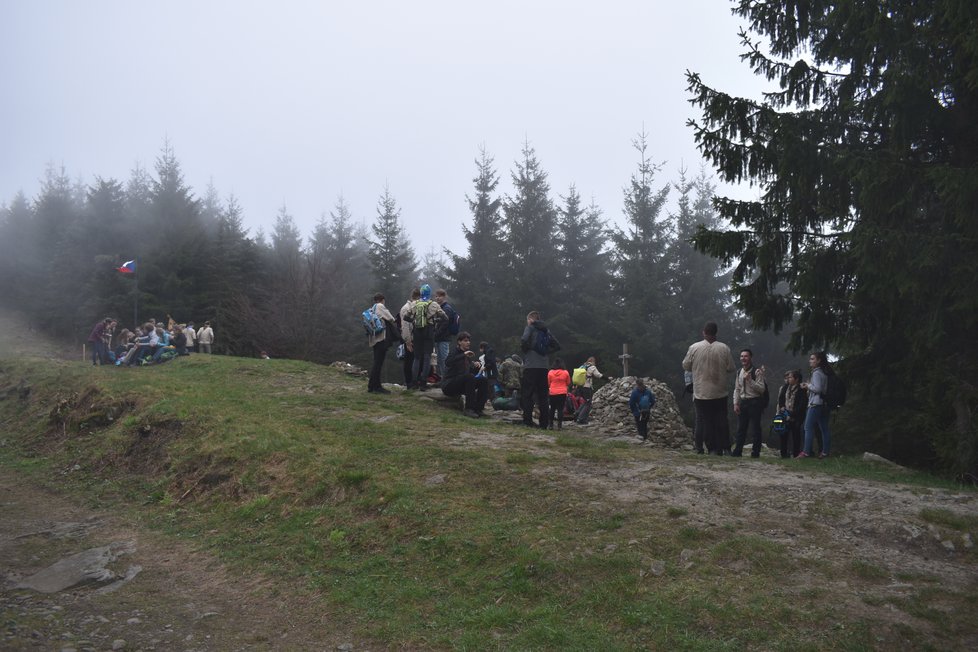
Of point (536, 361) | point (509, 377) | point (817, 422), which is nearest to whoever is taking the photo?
point (817, 422)

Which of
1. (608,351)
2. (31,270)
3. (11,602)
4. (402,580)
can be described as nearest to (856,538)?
(402,580)

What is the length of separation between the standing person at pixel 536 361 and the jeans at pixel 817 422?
436cm

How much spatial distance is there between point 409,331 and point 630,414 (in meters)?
7.81

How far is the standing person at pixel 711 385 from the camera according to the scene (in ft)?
36.8

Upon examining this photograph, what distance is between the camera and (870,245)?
10117 millimetres

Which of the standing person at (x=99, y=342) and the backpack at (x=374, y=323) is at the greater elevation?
the backpack at (x=374, y=323)

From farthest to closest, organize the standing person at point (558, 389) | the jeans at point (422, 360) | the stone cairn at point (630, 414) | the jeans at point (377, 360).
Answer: the stone cairn at point (630, 414) < the standing person at point (558, 389) < the jeans at point (422, 360) < the jeans at point (377, 360)

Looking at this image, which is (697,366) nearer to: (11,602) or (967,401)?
(967,401)

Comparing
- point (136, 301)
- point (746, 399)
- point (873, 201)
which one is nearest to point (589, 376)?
point (746, 399)

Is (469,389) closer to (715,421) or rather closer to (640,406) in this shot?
(715,421)

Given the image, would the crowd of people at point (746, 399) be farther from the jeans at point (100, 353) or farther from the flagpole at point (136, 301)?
the flagpole at point (136, 301)

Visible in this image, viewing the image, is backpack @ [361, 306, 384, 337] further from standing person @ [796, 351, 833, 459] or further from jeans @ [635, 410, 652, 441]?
standing person @ [796, 351, 833, 459]

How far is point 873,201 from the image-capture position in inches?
414

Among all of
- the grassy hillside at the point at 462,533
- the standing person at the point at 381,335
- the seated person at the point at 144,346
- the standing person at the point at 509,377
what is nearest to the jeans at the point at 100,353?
the seated person at the point at 144,346
